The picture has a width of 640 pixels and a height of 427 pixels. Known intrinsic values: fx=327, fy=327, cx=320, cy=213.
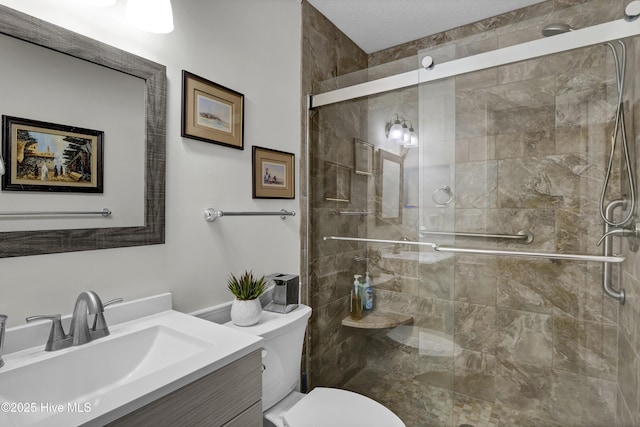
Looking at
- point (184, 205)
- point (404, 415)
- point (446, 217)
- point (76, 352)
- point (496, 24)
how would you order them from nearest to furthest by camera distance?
point (76, 352), point (184, 205), point (446, 217), point (404, 415), point (496, 24)

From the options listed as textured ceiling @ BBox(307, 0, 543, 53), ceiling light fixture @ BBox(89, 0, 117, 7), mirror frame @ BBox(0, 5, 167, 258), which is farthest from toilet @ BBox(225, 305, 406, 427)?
textured ceiling @ BBox(307, 0, 543, 53)

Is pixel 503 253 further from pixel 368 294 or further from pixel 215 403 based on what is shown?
pixel 215 403

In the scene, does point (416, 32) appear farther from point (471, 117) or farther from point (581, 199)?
point (581, 199)

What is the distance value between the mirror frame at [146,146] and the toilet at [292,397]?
1.73ft

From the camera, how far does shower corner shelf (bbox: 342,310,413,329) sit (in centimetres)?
175

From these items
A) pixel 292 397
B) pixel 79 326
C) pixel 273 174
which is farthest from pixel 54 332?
pixel 273 174

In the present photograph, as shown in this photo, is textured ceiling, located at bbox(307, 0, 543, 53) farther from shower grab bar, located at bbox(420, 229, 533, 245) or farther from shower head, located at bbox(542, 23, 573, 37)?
shower grab bar, located at bbox(420, 229, 533, 245)

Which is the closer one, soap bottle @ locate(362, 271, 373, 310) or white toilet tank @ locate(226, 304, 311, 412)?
white toilet tank @ locate(226, 304, 311, 412)

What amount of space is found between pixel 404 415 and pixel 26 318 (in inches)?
67.0

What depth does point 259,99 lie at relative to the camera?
1.65 metres

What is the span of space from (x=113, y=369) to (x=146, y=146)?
0.72 metres

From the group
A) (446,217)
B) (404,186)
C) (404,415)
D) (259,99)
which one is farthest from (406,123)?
(404,415)

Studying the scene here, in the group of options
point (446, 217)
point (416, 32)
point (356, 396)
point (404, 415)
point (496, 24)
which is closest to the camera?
point (356, 396)

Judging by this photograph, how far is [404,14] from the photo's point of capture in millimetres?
2053
